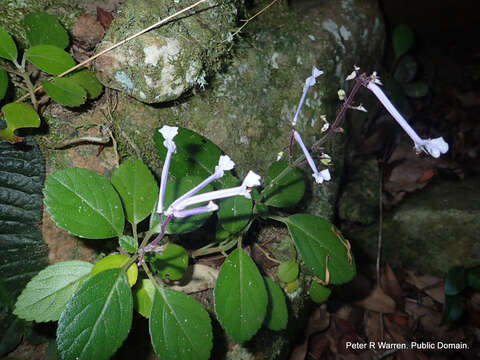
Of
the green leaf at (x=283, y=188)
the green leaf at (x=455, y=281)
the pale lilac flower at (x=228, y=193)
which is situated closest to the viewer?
the pale lilac flower at (x=228, y=193)

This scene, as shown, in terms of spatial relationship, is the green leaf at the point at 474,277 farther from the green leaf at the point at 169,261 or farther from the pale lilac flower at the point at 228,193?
the pale lilac flower at the point at 228,193

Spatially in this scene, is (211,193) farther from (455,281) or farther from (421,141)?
(455,281)

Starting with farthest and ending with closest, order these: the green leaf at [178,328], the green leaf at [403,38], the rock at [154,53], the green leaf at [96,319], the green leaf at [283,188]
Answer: the green leaf at [403,38]
the green leaf at [283,188]
the rock at [154,53]
the green leaf at [178,328]
the green leaf at [96,319]

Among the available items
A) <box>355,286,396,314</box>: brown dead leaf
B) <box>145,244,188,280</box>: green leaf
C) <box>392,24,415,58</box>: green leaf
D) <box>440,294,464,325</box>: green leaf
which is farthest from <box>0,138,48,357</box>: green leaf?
<box>392,24,415,58</box>: green leaf

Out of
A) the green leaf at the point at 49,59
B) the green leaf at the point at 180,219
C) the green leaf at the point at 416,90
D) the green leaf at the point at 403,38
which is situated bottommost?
the green leaf at the point at 416,90

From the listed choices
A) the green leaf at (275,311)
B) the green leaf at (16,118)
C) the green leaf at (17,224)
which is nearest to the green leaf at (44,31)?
the green leaf at (16,118)

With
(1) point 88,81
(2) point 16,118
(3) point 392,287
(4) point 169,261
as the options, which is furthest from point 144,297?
(3) point 392,287

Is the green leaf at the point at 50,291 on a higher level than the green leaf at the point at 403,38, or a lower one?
higher

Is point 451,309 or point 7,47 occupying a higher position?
point 7,47
